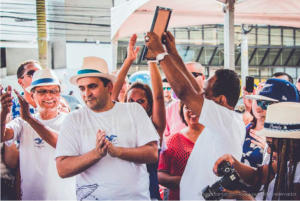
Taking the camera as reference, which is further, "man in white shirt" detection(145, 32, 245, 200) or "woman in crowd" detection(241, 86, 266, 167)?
"woman in crowd" detection(241, 86, 266, 167)

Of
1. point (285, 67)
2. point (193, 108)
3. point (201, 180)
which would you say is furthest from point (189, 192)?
point (285, 67)

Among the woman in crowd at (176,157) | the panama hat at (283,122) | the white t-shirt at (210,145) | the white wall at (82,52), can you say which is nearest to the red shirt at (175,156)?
the woman in crowd at (176,157)

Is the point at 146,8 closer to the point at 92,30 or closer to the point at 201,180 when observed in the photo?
the point at 201,180

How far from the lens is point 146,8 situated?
180 inches

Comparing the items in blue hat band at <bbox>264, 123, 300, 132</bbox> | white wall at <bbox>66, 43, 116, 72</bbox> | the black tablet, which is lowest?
blue hat band at <bbox>264, 123, 300, 132</bbox>

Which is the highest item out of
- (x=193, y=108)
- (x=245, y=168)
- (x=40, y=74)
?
(x=40, y=74)

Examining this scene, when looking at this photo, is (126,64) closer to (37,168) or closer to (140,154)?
(140,154)

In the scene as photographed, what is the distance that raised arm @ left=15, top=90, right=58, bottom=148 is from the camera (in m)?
2.23

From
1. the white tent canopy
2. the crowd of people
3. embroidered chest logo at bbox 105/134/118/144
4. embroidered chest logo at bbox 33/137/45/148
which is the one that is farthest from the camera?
the white tent canopy

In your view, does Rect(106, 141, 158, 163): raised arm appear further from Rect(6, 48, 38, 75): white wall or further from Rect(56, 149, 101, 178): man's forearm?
Rect(6, 48, 38, 75): white wall

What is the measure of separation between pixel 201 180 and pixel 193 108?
1.57ft

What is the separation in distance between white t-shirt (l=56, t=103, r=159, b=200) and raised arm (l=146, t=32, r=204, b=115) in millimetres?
416

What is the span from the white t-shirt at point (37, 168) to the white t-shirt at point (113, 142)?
1.51 feet

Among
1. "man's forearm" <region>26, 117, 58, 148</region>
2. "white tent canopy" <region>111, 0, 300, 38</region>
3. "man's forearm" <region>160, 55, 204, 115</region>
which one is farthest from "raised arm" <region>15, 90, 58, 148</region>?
"white tent canopy" <region>111, 0, 300, 38</region>
